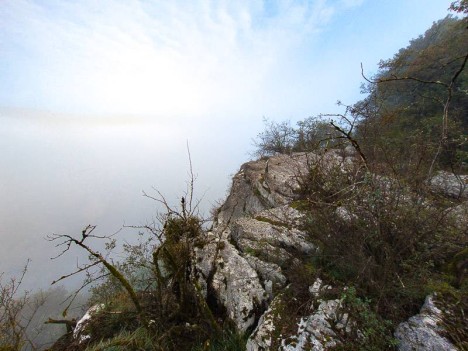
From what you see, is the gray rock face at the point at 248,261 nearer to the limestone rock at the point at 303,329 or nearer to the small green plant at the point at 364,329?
the limestone rock at the point at 303,329

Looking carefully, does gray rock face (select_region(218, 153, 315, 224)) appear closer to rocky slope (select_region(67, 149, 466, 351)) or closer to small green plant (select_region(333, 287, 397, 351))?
rocky slope (select_region(67, 149, 466, 351))

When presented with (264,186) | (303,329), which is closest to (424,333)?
(303,329)

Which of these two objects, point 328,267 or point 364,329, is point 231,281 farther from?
point 364,329

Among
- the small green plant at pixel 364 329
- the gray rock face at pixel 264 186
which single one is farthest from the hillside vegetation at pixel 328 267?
the gray rock face at pixel 264 186

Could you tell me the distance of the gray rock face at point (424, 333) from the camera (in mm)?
2764

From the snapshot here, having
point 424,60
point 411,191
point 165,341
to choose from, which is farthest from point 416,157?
point 424,60

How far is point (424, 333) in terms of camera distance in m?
2.87

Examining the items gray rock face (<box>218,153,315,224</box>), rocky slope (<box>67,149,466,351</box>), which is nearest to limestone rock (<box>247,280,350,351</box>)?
rocky slope (<box>67,149,466,351</box>)

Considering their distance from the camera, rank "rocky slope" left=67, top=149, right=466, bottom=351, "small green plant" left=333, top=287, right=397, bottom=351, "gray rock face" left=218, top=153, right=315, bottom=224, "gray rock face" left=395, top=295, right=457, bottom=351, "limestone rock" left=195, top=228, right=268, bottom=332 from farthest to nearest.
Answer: "gray rock face" left=218, top=153, right=315, bottom=224
"limestone rock" left=195, top=228, right=268, bottom=332
"rocky slope" left=67, top=149, right=466, bottom=351
"small green plant" left=333, top=287, right=397, bottom=351
"gray rock face" left=395, top=295, right=457, bottom=351

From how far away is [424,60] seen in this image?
1662 cm

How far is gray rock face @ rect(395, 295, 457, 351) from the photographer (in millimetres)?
2764

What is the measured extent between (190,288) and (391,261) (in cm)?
362

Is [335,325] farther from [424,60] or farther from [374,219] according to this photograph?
[424,60]

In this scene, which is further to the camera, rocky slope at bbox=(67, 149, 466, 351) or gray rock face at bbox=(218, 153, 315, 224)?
gray rock face at bbox=(218, 153, 315, 224)
